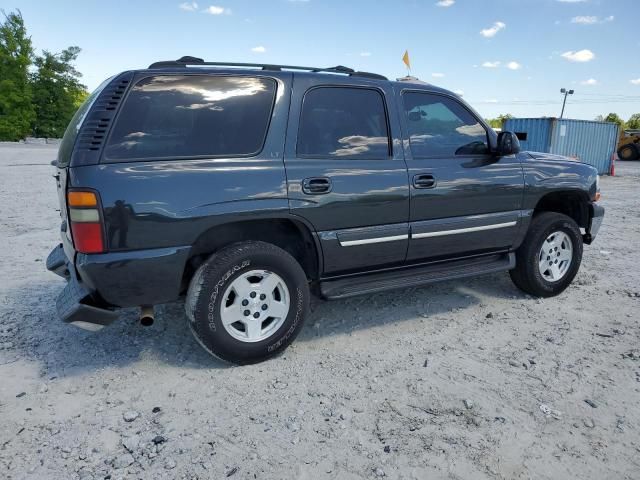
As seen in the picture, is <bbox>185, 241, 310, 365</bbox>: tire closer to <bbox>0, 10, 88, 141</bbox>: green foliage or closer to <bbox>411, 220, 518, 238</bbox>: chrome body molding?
<bbox>411, 220, 518, 238</bbox>: chrome body molding

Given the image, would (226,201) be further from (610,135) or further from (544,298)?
(610,135)

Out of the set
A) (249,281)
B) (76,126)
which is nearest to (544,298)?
(249,281)

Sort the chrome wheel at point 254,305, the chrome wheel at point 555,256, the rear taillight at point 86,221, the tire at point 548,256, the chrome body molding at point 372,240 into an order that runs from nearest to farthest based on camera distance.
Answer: the rear taillight at point 86,221
the chrome wheel at point 254,305
the chrome body molding at point 372,240
the tire at point 548,256
the chrome wheel at point 555,256

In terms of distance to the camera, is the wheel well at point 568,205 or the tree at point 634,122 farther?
the tree at point 634,122

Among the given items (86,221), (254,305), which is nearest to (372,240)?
(254,305)

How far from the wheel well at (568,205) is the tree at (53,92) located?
5478 cm

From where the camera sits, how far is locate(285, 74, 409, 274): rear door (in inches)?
125

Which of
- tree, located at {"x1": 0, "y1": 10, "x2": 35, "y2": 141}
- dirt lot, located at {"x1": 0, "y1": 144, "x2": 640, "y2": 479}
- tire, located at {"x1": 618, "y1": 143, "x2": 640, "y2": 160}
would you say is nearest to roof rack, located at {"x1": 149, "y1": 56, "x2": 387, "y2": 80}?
dirt lot, located at {"x1": 0, "y1": 144, "x2": 640, "y2": 479}

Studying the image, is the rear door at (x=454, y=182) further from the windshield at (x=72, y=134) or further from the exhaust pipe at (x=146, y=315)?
the windshield at (x=72, y=134)

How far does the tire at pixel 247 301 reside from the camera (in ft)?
9.66

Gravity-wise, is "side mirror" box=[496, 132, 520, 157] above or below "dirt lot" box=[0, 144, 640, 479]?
above

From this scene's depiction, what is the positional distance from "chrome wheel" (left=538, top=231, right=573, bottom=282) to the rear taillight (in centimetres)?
367

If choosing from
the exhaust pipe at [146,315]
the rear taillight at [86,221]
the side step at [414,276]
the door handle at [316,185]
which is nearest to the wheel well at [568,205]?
the side step at [414,276]

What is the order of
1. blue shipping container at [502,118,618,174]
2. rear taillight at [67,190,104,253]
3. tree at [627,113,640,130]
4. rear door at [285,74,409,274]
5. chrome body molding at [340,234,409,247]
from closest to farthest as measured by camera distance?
rear taillight at [67,190,104,253], rear door at [285,74,409,274], chrome body molding at [340,234,409,247], blue shipping container at [502,118,618,174], tree at [627,113,640,130]
